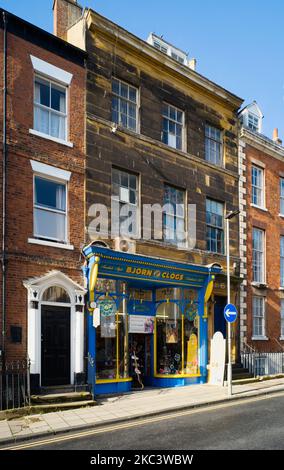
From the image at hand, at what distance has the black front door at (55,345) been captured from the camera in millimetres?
14266

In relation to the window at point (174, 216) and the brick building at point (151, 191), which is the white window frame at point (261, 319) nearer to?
the brick building at point (151, 191)

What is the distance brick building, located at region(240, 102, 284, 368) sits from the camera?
2267 centimetres

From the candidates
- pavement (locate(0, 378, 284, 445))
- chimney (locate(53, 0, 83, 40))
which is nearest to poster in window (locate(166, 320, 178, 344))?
pavement (locate(0, 378, 284, 445))

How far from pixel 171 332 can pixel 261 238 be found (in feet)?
26.4

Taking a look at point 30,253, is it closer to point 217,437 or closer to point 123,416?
point 123,416

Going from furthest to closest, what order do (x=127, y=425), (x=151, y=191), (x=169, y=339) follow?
(x=169, y=339) < (x=151, y=191) < (x=127, y=425)

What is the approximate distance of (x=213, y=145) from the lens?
21781mm

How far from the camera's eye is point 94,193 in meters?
16.4

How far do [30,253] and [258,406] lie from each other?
781cm

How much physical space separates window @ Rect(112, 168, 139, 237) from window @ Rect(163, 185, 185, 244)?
5.07ft

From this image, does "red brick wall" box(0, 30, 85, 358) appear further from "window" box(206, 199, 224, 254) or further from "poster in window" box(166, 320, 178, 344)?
"window" box(206, 199, 224, 254)

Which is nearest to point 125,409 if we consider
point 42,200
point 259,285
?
point 42,200

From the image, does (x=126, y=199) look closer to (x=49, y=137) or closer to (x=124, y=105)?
(x=124, y=105)

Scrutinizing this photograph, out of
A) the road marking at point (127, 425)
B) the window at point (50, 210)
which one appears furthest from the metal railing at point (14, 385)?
the window at point (50, 210)
